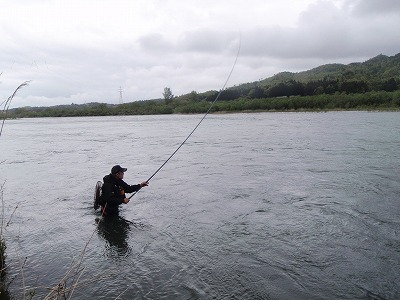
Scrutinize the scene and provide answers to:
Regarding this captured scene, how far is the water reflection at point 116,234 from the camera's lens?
7784mm

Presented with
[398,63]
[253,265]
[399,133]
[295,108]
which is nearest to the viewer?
[253,265]

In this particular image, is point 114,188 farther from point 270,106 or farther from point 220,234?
point 270,106

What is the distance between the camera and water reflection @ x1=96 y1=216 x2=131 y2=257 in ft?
25.5

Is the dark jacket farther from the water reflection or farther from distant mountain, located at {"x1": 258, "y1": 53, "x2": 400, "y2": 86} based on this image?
distant mountain, located at {"x1": 258, "y1": 53, "x2": 400, "y2": 86}

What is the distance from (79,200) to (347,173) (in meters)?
10.7

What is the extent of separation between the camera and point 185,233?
8719 mm

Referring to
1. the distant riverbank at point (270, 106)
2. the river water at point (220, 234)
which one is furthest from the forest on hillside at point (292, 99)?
the river water at point (220, 234)

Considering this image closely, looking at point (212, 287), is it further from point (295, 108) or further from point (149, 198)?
point (295, 108)

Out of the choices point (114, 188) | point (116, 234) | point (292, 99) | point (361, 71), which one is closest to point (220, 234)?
point (116, 234)

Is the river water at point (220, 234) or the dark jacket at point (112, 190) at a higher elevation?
the dark jacket at point (112, 190)

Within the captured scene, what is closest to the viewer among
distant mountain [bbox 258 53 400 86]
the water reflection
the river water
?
the river water

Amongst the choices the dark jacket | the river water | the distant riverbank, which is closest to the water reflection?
the river water

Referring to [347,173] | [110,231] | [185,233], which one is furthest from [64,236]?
[347,173]

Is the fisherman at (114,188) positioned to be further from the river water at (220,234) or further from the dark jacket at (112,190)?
the river water at (220,234)
